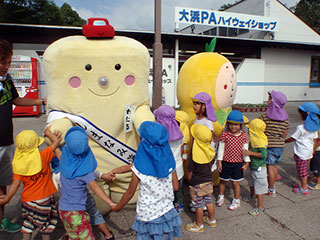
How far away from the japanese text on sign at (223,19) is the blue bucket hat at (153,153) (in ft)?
39.7

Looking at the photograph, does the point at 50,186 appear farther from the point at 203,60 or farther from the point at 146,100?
the point at 203,60

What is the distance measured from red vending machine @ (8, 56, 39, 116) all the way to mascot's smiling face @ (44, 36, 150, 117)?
8277 millimetres

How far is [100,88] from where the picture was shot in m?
2.81

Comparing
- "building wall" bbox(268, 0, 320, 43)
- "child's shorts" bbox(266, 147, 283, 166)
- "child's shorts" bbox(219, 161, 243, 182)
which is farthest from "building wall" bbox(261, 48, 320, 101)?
"child's shorts" bbox(219, 161, 243, 182)

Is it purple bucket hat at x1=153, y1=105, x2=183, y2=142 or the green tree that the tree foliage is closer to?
purple bucket hat at x1=153, y1=105, x2=183, y2=142

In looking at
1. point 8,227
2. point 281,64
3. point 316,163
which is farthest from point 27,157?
point 281,64

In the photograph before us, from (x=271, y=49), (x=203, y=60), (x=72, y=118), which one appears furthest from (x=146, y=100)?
(x=271, y=49)

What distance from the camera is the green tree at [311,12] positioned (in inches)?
1173

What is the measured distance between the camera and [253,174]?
3.34 m

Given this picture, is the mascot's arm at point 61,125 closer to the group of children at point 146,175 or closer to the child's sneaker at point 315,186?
the group of children at point 146,175

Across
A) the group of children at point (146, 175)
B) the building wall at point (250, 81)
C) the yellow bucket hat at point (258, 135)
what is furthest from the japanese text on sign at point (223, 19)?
the group of children at point (146, 175)

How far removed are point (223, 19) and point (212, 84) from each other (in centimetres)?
1190

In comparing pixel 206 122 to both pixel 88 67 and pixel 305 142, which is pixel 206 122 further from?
pixel 305 142

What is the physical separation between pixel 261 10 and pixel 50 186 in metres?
18.7
